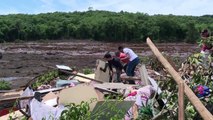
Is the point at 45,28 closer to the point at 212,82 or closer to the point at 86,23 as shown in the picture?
the point at 86,23

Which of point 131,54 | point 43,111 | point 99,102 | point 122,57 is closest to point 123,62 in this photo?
point 122,57

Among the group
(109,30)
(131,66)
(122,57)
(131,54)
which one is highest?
(131,54)

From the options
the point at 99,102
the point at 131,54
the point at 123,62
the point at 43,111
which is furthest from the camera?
the point at 123,62

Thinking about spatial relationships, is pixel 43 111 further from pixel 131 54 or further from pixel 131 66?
pixel 131 54

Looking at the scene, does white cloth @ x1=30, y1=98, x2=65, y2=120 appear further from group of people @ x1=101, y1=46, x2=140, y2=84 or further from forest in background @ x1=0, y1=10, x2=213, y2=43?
forest in background @ x1=0, y1=10, x2=213, y2=43

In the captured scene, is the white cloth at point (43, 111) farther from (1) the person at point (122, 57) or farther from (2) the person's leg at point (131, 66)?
(1) the person at point (122, 57)

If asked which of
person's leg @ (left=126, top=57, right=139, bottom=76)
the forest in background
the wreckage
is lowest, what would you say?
the forest in background

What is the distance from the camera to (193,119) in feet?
13.5

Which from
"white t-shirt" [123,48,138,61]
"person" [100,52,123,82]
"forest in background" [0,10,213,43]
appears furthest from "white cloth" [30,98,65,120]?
"forest in background" [0,10,213,43]

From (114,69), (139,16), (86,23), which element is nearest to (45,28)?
(86,23)

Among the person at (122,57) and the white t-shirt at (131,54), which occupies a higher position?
the white t-shirt at (131,54)

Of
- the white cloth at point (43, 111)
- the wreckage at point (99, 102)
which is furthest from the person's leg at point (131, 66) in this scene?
the white cloth at point (43, 111)

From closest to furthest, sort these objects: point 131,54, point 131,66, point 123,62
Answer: point 131,66 → point 131,54 → point 123,62

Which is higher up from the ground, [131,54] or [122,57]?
[131,54]
